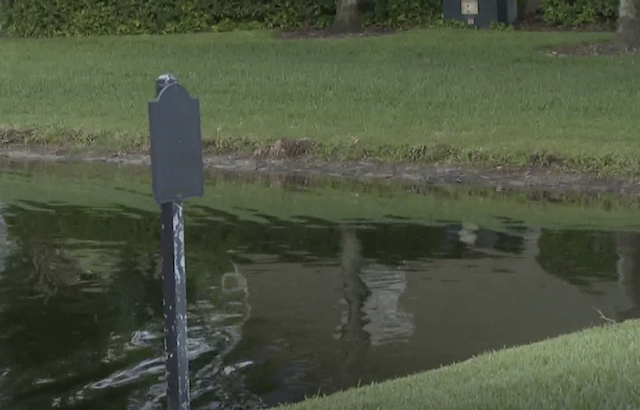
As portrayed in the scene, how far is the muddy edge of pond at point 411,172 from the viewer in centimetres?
1350

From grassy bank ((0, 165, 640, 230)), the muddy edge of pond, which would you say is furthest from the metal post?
the muddy edge of pond

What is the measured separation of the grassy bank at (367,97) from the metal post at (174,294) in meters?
9.01

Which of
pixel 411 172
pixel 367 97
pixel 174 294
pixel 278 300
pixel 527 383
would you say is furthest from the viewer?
pixel 367 97

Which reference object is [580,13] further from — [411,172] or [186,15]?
[411,172]

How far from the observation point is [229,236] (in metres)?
11.6

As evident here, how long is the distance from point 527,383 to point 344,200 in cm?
724

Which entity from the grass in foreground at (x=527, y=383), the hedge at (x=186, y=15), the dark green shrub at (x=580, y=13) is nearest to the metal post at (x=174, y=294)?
the grass in foreground at (x=527, y=383)

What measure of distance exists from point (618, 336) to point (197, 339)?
8.87ft

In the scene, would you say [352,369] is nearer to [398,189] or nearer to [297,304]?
[297,304]

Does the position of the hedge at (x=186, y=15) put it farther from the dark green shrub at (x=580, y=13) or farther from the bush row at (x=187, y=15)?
the dark green shrub at (x=580, y=13)

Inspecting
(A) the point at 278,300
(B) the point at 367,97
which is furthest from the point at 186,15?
(A) the point at 278,300

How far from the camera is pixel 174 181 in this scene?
529 cm

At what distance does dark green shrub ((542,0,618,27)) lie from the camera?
26672 mm

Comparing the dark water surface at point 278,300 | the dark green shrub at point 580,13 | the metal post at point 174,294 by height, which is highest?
the dark green shrub at point 580,13
